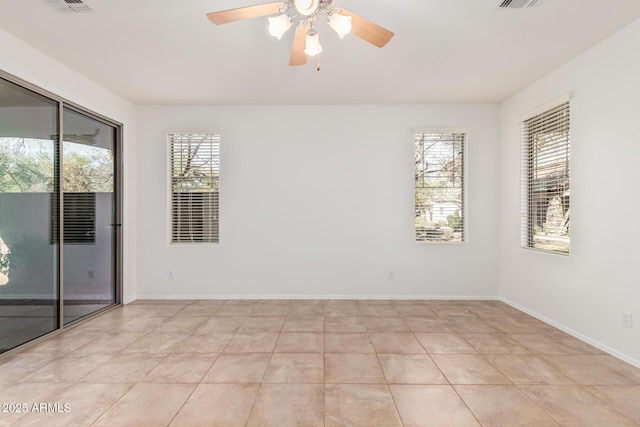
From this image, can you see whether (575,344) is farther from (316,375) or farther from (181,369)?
(181,369)

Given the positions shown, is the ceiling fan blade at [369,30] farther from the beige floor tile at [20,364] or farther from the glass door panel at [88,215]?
the beige floor tile at [20,364]

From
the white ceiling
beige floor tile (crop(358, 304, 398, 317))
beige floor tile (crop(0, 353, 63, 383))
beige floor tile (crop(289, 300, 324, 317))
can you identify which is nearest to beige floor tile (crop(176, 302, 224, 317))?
beige floor tile (crop(289, 300, 324, 317))

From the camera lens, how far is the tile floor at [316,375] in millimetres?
2020

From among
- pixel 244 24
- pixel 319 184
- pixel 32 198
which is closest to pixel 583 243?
pixel 319 184

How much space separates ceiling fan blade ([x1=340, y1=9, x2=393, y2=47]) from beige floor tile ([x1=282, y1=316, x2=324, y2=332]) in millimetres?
2769

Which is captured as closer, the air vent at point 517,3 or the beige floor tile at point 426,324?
the air vent at point 517,3

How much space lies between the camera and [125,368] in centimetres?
262

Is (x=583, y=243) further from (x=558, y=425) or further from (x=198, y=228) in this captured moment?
(x=198, y=228)

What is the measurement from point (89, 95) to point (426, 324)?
470 centimetres

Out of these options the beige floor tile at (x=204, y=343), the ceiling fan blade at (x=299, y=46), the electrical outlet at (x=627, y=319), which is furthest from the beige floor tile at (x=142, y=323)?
the electrical outlet at (x=627, y=319)

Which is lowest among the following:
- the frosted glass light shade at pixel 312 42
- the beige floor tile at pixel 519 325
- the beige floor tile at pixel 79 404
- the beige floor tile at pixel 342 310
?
the beige floor tile at pixel 79 404

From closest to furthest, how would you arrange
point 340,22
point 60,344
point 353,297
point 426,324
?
point 340,22, point 60,344, point 426,324, point 353,297

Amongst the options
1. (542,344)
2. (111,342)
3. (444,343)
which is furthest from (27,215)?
(542,344)

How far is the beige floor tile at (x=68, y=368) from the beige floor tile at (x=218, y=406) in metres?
1.04
